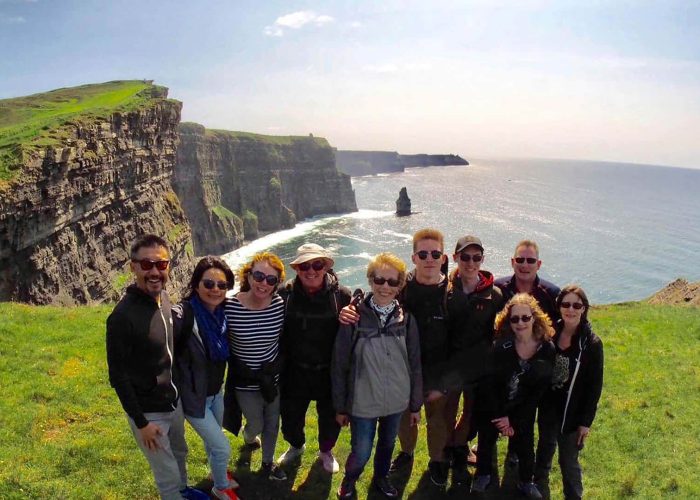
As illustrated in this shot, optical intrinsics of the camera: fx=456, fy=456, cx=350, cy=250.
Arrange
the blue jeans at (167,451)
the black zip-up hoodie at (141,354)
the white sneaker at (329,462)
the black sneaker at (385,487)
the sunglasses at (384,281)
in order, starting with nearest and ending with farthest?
the black zip-up hoodie at (141,354) → the blue jeans at (167,451) → the sunglasses at (384,281) → the black sneaker at (385,487) → the white sneaker at (329,462)

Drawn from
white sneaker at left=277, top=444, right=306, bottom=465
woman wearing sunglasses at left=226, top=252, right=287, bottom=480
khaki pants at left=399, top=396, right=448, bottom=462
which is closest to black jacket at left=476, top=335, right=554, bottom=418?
khaki pants at left=399, top=396, right=448, bottom=462

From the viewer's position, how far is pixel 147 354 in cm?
485

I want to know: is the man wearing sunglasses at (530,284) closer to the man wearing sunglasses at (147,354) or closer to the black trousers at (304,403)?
the black trousers at (304,403)

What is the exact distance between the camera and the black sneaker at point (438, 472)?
6.51 m

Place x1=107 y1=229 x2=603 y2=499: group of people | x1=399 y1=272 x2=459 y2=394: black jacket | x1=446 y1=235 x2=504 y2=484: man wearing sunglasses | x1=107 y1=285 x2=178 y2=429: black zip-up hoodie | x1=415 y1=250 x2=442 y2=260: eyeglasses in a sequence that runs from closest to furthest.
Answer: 1. x1=107 y1=285 x2=178 y2=429: black zip-up hoodie
2. x1=107 y1=229 x2=603 y2=499: group of people
3. x1=415 y1=250 x2=442 y2=260: eyeglasses
4. x1=399 y1=272 x2=459 y2=394: black jacket
5. x1=446 y1=235 x2=504 y2=484: man wearing sunglasses

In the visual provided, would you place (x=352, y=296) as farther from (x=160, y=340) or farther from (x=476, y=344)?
(x=160, y=340)

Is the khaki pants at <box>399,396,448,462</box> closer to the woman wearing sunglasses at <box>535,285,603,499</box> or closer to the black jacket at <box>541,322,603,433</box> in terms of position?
the woman wearing sunglasses at <box>535,285,603,499</box>

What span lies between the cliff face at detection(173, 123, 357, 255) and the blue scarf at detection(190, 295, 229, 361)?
69.8m

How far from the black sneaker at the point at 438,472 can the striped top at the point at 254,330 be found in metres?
2.92

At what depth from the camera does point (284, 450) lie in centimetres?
748

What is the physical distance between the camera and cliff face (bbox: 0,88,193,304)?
79.0ft

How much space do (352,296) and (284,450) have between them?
10.7ft

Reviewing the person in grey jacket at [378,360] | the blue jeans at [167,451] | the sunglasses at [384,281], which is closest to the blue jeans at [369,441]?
the person in grey jacket at [378,360]

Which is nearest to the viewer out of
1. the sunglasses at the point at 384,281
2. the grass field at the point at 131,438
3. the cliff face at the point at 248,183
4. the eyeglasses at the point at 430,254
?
the sunglasses at the point at 384,281
